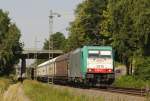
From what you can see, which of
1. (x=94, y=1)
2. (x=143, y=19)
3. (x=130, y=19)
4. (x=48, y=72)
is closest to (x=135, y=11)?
(x=143, y=19)

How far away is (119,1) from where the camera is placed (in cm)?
7050

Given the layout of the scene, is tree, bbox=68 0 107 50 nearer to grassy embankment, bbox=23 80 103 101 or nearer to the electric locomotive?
the electric locomotive

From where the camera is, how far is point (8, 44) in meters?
113

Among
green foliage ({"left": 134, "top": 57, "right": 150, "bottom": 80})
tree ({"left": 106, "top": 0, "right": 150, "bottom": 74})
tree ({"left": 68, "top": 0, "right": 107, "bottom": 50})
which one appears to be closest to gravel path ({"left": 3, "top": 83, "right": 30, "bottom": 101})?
green foliage ({"left": 134, "top": 57, "right": 150, "bottom": 80})

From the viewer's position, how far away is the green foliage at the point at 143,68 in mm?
61500

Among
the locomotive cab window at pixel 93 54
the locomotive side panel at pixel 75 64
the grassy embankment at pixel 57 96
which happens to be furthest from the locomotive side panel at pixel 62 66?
the grassy embankment at pixel 57 96

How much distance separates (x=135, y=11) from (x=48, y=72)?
2851 cm

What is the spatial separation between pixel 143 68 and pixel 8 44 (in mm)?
54303

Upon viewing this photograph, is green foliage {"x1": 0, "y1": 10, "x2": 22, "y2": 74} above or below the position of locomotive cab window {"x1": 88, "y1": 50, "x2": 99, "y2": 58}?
above

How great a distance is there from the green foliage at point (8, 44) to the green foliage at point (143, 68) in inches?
1929

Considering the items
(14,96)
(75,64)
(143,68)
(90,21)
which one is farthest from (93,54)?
(90,21)

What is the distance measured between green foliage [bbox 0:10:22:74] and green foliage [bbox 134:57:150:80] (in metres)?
49.0

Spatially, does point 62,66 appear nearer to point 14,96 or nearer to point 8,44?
point 14,96

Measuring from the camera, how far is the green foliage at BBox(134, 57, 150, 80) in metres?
61.5
